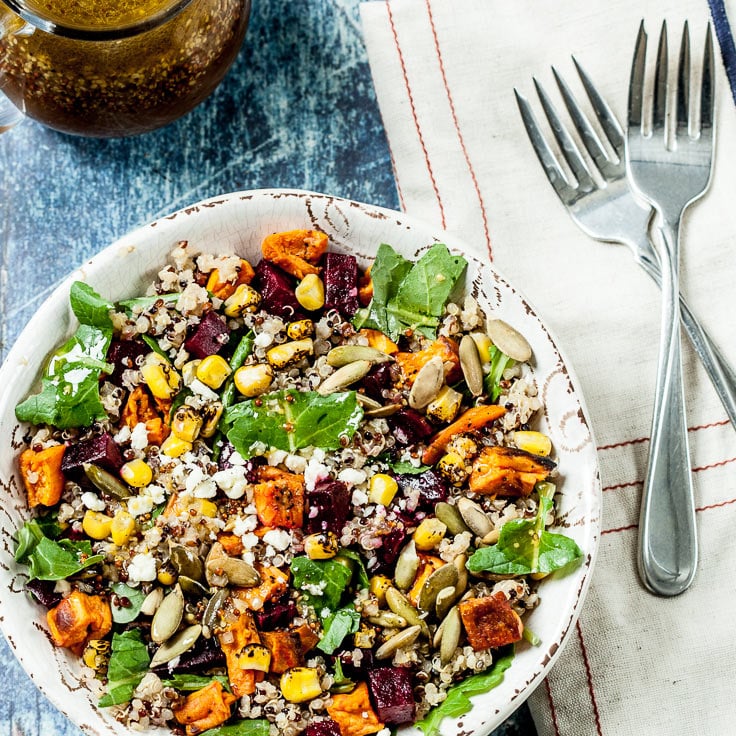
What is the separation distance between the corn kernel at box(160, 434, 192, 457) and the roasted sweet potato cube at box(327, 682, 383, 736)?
66 centimetres

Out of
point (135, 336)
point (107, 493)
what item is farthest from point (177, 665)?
point (135, 336)

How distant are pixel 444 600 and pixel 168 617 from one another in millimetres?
623

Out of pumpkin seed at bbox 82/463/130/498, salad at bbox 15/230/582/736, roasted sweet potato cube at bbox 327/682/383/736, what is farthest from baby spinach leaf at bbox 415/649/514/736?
pumpkin seed at bbox 82/463/130/498

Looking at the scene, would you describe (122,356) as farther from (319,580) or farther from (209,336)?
(319,580)

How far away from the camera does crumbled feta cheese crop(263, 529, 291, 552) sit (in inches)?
86.1

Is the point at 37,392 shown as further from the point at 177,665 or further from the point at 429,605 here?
the point at 429,605

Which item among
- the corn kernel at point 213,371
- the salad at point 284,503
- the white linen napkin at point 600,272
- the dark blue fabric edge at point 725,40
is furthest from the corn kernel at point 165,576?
the dark blue fabric edge at point 725,40

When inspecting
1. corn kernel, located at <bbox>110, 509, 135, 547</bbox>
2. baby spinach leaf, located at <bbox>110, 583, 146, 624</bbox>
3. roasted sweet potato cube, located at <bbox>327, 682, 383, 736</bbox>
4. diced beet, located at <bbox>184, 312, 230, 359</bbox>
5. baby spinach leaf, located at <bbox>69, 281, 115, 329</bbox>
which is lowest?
roasted sweet potato cube, located at <bbox>327, 682, 383, 736</bbox>

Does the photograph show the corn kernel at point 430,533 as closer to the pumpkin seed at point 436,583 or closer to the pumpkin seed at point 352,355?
the pumpkin seed at point 436,583

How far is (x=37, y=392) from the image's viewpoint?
7.45 feet

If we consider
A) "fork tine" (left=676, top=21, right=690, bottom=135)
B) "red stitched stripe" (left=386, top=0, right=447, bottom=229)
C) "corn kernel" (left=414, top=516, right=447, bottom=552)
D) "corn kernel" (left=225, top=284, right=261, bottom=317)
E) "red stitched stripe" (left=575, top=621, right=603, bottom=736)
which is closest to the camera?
"corn kernel" (left=414, top=516, right=447, bottom=552)

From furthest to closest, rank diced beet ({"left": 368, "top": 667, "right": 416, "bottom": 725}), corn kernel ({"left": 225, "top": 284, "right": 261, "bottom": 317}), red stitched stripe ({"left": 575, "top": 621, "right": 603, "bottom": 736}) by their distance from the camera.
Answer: red stitched stripe ({"left": 575, "top": 621, "right": 603, "bottom": 736})
corn kernel ({"left": 225, "top": 284, "right": 261, "bottom": 317})
diced beet ({"left": 368, "top": 667, "right": 416, "bottom": 725})

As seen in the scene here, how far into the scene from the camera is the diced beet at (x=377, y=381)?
7.52 ft

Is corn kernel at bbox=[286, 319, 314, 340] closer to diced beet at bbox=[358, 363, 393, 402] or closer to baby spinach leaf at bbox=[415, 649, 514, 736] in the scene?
diced beet at bbox=[358, 363, 393, 402]
